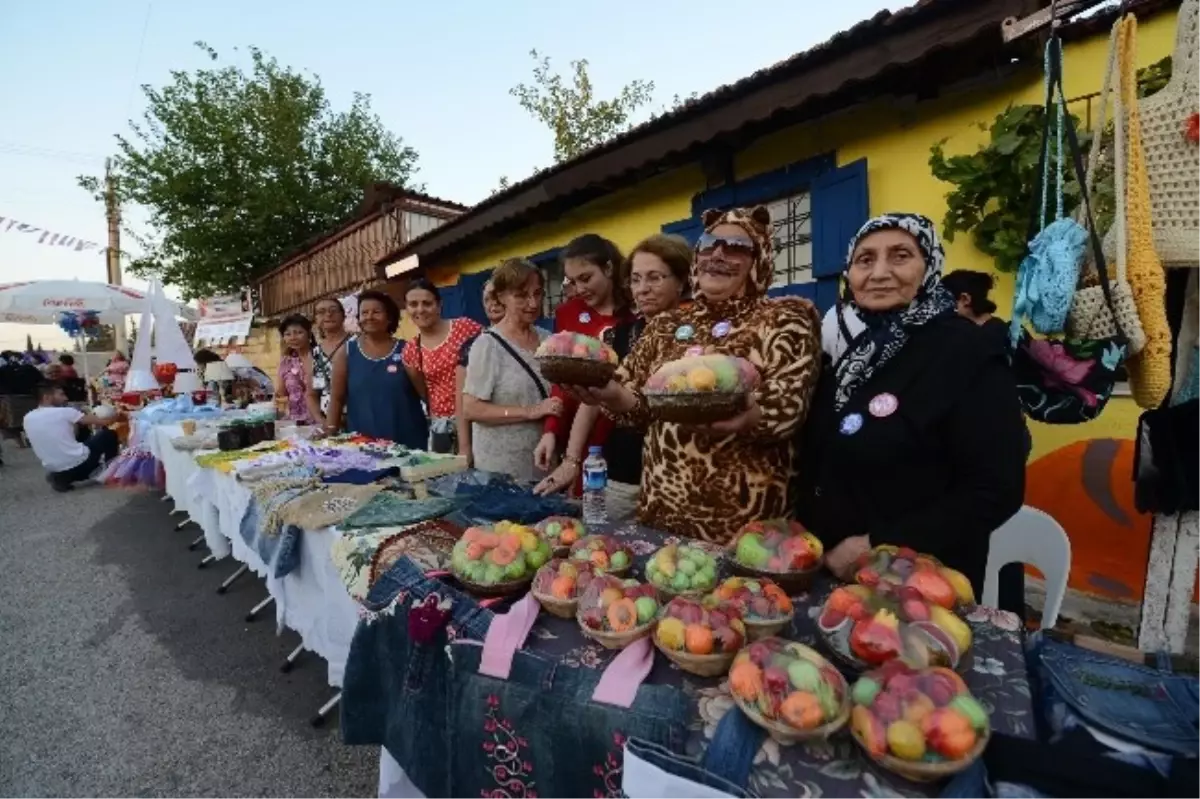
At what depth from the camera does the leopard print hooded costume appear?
156 centimetres

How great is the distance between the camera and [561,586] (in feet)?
4.23

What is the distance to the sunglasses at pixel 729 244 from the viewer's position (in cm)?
169

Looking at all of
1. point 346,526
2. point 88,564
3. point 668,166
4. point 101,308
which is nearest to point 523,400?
point 346,526

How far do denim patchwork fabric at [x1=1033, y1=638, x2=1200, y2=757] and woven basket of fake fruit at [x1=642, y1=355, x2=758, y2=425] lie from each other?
744mm

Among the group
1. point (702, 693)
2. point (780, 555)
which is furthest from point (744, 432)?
point (702, 693)

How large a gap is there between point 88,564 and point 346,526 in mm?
4488

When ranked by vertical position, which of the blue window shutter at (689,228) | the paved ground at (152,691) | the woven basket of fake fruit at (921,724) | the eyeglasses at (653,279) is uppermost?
the blue window shutter at (689,228)

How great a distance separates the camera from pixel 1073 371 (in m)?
1.45

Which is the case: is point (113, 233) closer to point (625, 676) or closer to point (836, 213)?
point (836, 213)

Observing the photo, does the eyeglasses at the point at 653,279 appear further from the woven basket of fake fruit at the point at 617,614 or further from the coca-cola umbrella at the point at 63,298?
the coca-cola umbrella at the point at 63,298

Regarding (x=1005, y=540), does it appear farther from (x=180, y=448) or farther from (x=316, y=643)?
(x=180, y=448)

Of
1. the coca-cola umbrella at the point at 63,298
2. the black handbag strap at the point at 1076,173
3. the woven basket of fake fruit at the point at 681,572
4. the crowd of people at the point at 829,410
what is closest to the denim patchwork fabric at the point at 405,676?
the woven basket of fake fruit at the point at 681,572

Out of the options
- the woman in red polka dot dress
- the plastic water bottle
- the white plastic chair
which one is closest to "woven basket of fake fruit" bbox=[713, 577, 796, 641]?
the plastic water bottle

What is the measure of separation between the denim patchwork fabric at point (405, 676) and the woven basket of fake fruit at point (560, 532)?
0.29m
